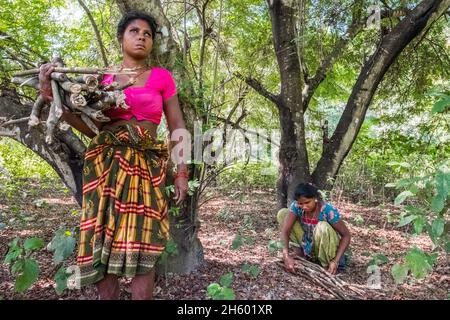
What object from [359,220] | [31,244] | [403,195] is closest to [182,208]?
[31,244]

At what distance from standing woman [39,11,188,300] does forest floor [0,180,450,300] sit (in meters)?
0.75

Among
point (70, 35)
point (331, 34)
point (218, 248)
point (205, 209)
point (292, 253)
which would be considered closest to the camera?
point (292, 253)

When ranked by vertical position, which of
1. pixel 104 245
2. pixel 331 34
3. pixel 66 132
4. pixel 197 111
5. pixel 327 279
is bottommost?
pixel 327 279

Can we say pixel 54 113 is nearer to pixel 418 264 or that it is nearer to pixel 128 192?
pixel 128 192

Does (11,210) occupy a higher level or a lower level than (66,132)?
lower

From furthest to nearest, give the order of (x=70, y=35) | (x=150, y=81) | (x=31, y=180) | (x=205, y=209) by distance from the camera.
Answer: (x=31, y=180) → (x=205, y=209) → (x=70, y=35) → (x=150, y=81)

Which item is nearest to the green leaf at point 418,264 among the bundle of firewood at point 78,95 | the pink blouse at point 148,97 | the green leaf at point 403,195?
the green leaf at point 403,195

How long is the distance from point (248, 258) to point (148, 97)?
2033 mm

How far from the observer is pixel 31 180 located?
9.24 metres

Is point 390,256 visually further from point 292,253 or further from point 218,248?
point 218,248

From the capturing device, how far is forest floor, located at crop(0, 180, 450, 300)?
291 cm

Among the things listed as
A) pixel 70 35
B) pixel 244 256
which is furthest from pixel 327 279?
pixel 70 35

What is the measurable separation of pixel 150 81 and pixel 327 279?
6.65 feet

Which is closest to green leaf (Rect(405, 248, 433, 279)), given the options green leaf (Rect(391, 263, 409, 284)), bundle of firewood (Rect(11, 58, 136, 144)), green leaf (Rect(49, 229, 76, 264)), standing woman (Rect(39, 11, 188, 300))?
green leaf (Rect(391, 263, 409, 284))
